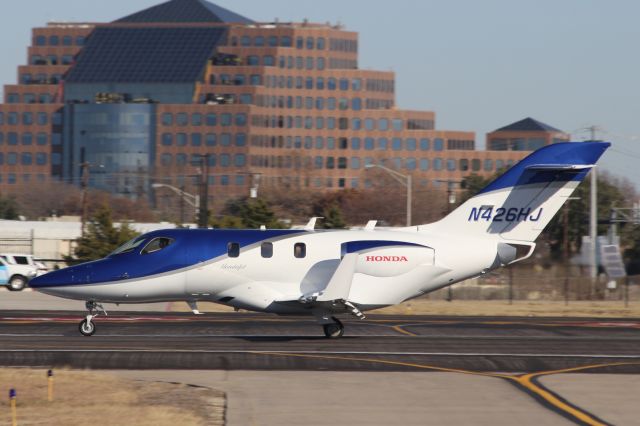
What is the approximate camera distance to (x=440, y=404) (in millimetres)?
20391

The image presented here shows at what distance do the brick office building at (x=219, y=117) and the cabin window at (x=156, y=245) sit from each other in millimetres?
113213

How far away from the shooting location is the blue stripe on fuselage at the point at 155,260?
29.7 metres

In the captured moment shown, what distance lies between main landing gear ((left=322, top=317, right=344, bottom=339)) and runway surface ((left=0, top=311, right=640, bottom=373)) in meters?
0.29

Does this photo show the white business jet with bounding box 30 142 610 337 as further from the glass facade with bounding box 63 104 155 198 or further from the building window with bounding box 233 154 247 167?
the building window with bounding box 233 154 247 167

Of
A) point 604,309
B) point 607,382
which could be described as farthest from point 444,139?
point 607,382

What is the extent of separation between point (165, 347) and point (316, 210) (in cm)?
8852

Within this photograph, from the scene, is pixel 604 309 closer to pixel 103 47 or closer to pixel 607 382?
pixel 607 382

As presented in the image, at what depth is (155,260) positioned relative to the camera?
98.2ft

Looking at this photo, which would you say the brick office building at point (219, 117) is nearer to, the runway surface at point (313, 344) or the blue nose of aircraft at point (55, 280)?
the runway surface at point (313, 344)

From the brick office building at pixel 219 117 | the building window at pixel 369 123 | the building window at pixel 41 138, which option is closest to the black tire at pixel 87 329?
the brick office building at pixel 219 117

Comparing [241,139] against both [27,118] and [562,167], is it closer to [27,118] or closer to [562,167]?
[27,118]

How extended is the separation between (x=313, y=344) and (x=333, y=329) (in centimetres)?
154

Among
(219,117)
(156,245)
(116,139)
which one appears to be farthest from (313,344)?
(116,139)

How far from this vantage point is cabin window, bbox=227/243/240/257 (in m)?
29.8
